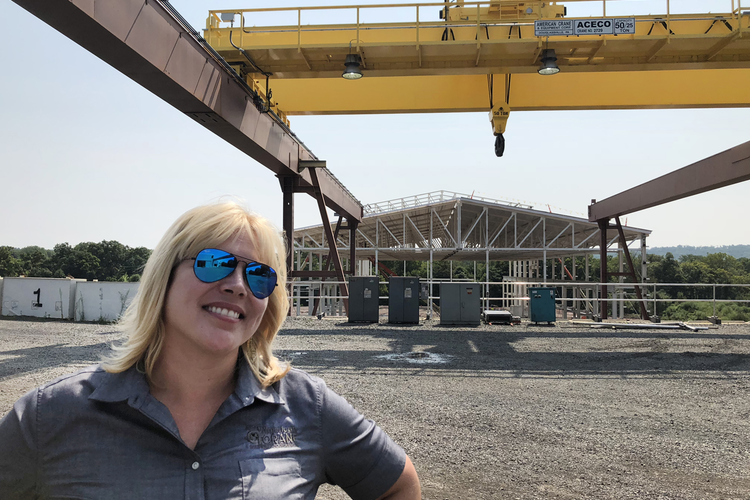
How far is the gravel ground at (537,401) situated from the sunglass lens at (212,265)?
1.51 ft

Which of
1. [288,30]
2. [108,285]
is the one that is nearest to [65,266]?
[108,285]

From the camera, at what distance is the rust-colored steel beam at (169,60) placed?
21.1 ft

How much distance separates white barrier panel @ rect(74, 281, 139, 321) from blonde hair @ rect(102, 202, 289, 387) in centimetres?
1874

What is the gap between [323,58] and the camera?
39.2 feet

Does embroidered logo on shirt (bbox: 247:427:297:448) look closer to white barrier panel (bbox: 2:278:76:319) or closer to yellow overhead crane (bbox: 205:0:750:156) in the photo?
yellow overhead crane (bbox: 205:0:750:156)

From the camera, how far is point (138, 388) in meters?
1.45

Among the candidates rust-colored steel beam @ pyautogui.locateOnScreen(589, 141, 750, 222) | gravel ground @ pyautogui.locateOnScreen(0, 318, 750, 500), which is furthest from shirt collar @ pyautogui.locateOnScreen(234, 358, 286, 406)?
rust-colored steel beam @ pyautogui.locateOnScreen(589, 141, 750, 222)

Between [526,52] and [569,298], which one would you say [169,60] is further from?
[569,298]

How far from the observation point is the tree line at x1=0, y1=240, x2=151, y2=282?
81800 mm

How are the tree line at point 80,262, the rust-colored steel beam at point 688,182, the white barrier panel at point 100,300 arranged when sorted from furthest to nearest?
Answer: the tree line at point 80,262 < the white barrier panel at point 100,300 < the rust-colored steel beam at point 688,182

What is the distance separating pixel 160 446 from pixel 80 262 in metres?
99.5

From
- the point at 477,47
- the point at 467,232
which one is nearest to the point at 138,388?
the point at 477,47

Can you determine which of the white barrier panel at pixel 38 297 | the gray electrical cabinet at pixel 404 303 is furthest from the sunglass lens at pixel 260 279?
the white barrier panel at pixel 38 297

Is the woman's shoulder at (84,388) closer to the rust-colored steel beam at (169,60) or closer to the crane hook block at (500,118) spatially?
the rust-colored steel beam at (169,60)
